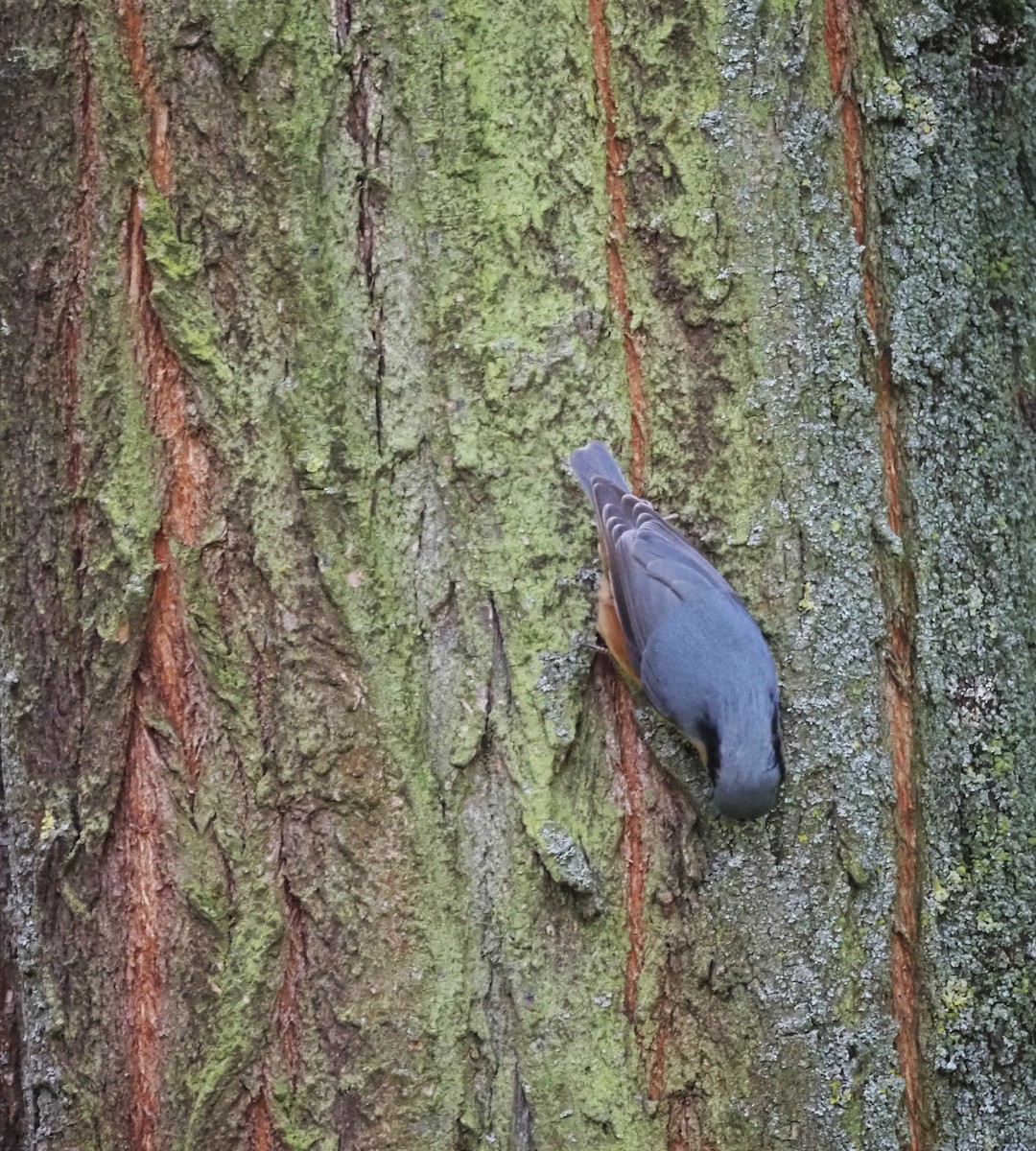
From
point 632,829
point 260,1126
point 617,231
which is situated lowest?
point 260,1126

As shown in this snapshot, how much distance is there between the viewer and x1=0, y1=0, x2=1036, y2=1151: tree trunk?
1.57 metres

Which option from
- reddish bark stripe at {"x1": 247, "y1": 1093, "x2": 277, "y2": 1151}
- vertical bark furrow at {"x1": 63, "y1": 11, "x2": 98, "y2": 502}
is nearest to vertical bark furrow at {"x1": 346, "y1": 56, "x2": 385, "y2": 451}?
vertical bark furrow at {"x1": 63, "y1": 11, "x2": 98, "y2": 502}

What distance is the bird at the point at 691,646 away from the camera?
5.19ft

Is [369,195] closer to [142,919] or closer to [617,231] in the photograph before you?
[617,231]

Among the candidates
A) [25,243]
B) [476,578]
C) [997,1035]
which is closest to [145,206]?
[25,243]

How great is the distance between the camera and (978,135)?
1719 mm

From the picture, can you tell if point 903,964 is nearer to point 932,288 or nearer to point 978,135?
point 932,288

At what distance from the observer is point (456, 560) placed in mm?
1599

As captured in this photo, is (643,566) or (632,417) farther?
(643,566)

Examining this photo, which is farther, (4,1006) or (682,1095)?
(4,1006)

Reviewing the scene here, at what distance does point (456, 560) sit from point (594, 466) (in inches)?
9.0

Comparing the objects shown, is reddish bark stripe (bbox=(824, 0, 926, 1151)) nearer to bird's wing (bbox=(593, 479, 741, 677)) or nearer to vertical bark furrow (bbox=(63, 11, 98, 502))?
bird's wing (bbox=(593, 479, 741, 677))

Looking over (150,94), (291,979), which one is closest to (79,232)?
(150,94)

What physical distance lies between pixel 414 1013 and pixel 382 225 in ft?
3.52
